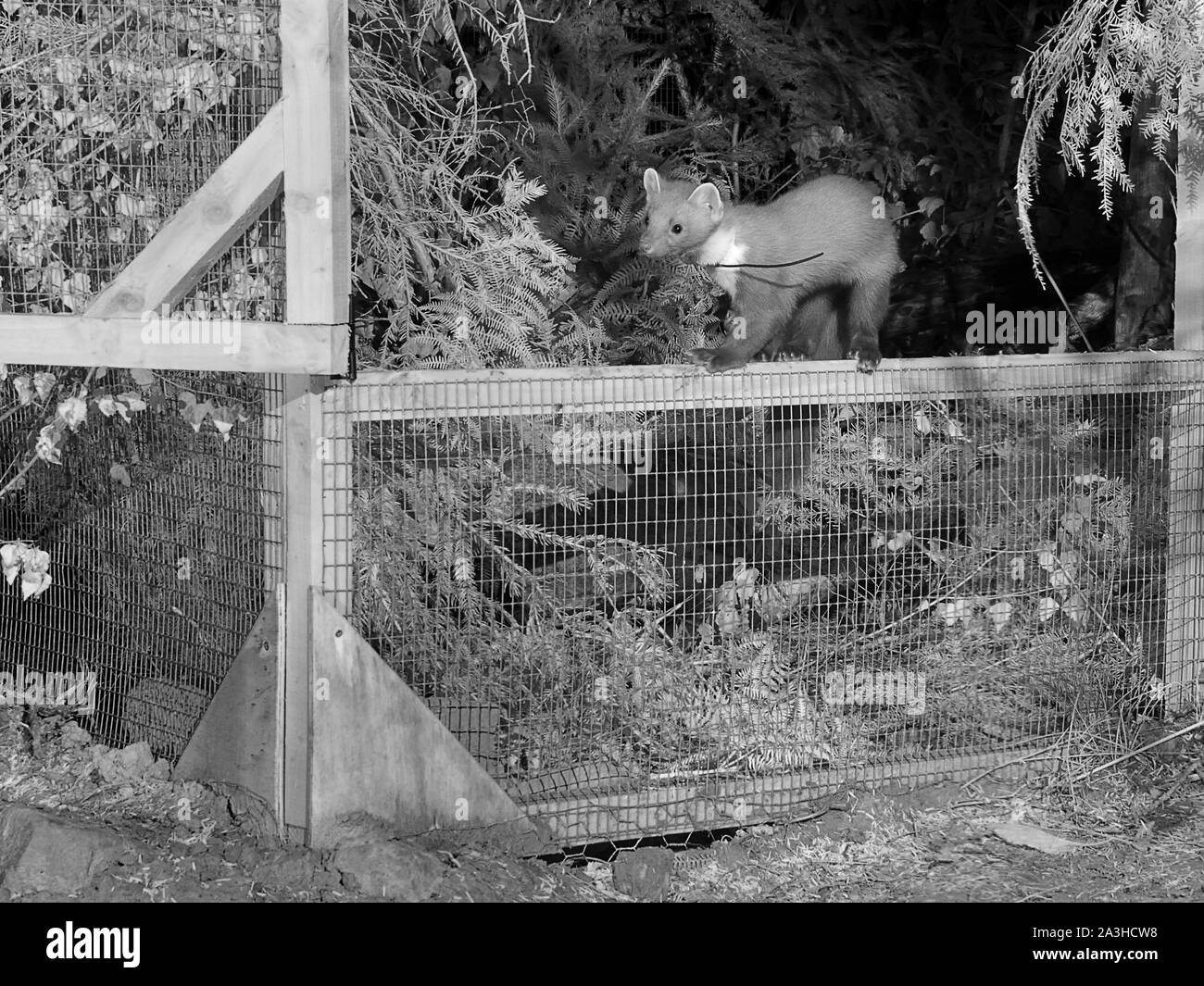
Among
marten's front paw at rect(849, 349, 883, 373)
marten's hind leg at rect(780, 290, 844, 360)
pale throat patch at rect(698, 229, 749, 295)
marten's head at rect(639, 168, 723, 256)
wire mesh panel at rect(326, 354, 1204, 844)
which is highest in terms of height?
marten's head at rect(639, 168, 723, 256)

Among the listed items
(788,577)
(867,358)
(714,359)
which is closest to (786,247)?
(867,358)

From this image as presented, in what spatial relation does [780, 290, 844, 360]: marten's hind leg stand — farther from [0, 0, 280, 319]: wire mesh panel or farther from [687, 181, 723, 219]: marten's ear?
[0, 0, 280, 319]: wire mesh panel

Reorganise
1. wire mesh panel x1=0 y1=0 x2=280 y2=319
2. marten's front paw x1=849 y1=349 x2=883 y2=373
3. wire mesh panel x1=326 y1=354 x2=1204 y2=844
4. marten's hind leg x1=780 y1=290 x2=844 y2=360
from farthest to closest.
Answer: marten's hind leg x1=780 y1=290 x2=844 y2=360
marten's front paw x1=849 y1=349 x2=883 y2=373
wire mesh panel x1=326 y1=354 x2=1204 y2=844
wire mesh panel x1=0 y1=0 x2=280 y2=319

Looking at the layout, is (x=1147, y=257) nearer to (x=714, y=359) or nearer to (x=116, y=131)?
(x=714, y=359)

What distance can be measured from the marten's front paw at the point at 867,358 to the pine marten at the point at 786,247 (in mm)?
570

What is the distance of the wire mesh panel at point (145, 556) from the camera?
527cm

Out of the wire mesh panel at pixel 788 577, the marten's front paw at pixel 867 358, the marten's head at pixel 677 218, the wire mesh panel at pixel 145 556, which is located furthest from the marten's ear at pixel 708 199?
the wire mesh panel at pixel 145 556

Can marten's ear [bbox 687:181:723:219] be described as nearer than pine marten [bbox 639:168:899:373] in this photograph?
Yes

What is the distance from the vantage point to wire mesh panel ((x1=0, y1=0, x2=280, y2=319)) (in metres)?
4.95

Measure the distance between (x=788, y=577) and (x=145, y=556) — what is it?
2669 mm

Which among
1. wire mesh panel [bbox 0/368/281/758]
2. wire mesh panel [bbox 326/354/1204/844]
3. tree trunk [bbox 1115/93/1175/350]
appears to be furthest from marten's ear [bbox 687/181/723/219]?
wire mesh panel [bbox 0/368/281/758]

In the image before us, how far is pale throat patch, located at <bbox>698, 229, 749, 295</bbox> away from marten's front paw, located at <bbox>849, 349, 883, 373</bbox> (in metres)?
0.83

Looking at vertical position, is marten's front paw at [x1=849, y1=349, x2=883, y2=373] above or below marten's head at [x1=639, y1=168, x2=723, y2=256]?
below

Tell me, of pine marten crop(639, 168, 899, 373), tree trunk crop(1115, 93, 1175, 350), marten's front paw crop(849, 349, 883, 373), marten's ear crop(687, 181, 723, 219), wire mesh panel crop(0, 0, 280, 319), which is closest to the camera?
wire mesh panel crop(0, 0, 280, 319)
